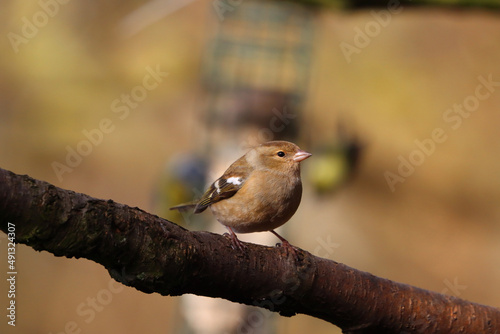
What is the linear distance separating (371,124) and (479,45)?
6.77ft

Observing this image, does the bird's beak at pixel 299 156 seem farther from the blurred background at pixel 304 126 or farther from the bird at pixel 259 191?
the blurred background at pixel 304 126

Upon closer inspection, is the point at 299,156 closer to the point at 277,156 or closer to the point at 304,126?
the point at 277,156

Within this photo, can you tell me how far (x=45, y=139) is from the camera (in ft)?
31.2

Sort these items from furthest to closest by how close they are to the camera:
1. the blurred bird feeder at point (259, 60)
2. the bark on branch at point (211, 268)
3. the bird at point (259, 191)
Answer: the blurred bird feeder at point (259, 60) → the bird at point (259, 191) → the bark on branch at point (211, 268)

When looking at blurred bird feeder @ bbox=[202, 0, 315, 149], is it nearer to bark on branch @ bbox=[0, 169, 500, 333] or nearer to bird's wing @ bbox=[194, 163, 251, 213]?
bird's wing @ bbox=[194, 163, 251, 213]

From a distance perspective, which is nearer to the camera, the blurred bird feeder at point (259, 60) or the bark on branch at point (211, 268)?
the bark on branch at point (211, 268)

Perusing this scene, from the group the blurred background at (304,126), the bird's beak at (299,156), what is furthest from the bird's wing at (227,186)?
the blurred background at (304,126)

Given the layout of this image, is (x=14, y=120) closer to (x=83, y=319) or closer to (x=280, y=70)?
(x=83, y=319)

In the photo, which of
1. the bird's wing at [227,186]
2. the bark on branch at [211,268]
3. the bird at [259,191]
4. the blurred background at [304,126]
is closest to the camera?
the bark on branch at [211,268]

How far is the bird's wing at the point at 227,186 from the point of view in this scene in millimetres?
4051

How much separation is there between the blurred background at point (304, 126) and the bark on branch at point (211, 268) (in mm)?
4660

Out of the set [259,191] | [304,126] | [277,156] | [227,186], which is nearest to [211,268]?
[259,191]

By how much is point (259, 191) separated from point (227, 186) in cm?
32

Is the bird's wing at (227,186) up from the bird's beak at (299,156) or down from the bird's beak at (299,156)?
down
